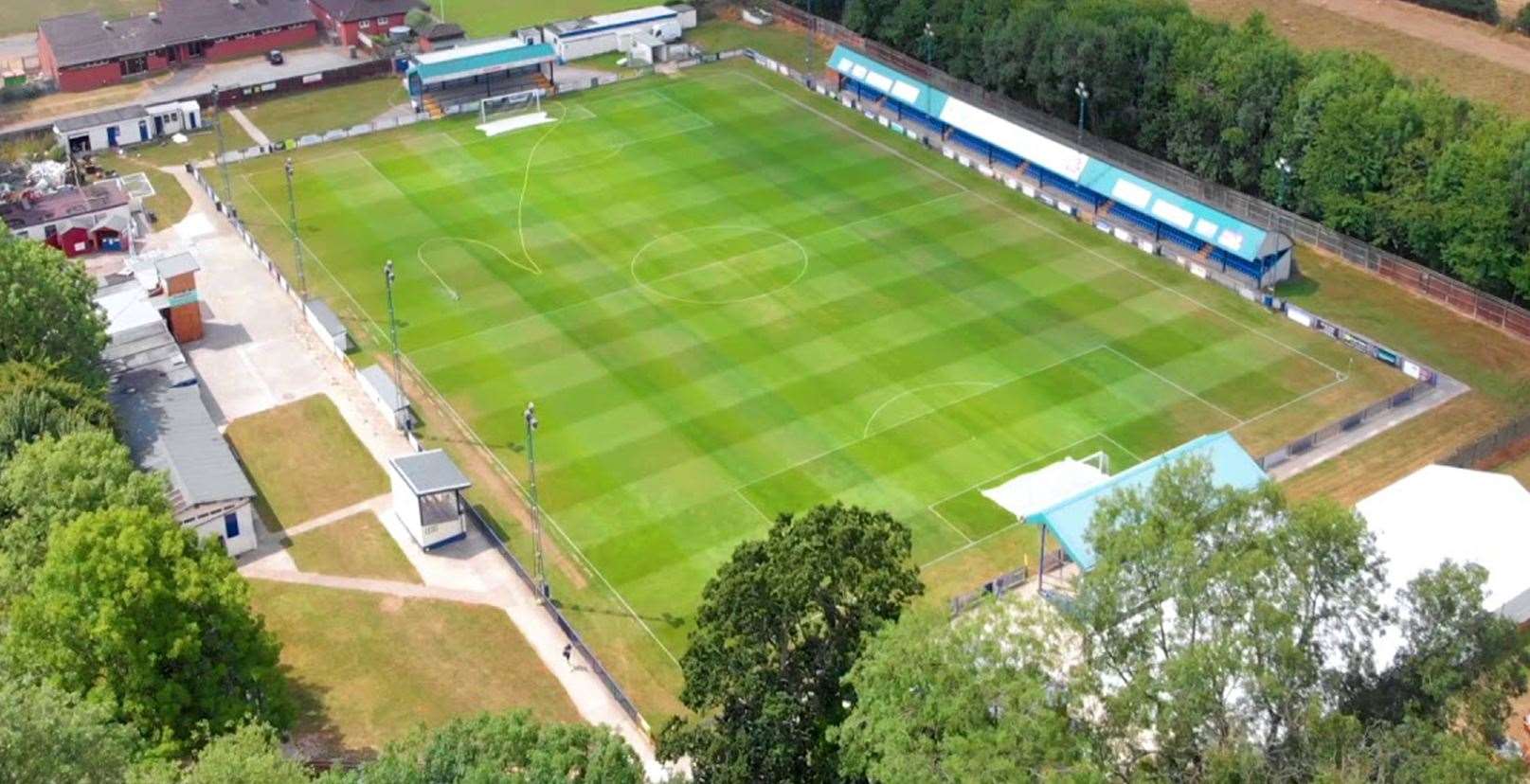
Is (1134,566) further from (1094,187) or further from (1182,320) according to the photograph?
(1094,187)

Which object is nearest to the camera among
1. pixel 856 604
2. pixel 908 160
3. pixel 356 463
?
pixel 856 604

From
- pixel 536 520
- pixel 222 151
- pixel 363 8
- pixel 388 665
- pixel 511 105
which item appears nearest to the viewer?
pixel 388 665

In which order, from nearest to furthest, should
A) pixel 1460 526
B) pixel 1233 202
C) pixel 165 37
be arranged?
pixel 1460 526, pixel 1233 202, pixel 165 37

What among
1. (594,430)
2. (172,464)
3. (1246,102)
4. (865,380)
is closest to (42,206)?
(172,464)

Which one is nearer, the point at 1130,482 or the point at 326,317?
the point at 1130,482

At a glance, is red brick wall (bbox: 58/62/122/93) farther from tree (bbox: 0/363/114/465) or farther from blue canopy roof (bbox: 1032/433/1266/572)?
blue canopy roof (bbox: 1032/433/1266/572)

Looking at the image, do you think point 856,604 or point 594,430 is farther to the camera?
point 594,430

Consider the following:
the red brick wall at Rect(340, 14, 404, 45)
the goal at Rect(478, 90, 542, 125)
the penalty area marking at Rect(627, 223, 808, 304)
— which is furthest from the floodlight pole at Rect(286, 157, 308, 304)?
the red brick wall at Rect(340, 14, 404, 45)

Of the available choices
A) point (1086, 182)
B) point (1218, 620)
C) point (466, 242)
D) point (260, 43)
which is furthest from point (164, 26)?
point (1218, 620)

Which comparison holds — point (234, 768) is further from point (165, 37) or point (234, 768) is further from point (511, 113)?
point (165, 37)
